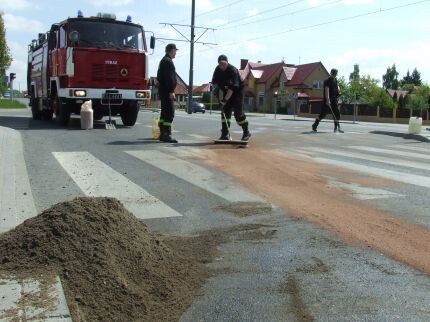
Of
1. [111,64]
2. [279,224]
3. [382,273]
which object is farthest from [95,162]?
[111,64]

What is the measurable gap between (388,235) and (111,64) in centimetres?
1140

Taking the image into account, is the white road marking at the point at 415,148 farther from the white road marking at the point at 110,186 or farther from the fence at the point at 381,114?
the fence at the point at 381,114

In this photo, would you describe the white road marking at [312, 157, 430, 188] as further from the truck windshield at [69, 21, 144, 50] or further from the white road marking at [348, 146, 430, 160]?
the truck windshield at [69, 21, 144, 50]

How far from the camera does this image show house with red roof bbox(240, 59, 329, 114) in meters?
84.3

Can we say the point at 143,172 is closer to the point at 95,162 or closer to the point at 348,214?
the point at 95,162

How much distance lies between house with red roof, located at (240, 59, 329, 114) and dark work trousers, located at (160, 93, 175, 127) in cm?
6764

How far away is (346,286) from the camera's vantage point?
4000 millimetres

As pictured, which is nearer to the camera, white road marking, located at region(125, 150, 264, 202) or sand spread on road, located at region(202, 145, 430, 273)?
sand spread on road, located at region(202, 145, 430, 273)

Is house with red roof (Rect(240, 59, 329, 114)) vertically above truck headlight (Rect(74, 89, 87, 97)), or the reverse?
house with red roof (Rect(240, 59, 329, 114))

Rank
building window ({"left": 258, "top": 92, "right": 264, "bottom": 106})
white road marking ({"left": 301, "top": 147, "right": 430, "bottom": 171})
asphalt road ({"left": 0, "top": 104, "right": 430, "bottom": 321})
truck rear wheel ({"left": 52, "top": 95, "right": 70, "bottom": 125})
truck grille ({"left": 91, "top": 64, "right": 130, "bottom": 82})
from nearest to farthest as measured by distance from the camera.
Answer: asphalt road ({"left": 0, "top": 104, "right": 430, "bottom": 321}), white road marking ({"left": 301, "top": 147, "right": 430, "bottom": 171}), truck grille ({"left": 91, "top": 64, "right": 130, "bottom": 82}), truck rear wheel ({"left": 52, "top": 95, "right": 70, "bottom": 125}), building window ({"left": 258, "top": 92, "right": 264, "bottom": 106})

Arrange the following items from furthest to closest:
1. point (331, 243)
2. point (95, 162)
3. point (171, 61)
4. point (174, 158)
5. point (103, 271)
→ point (171, 61) → point (174, 158) → point (95, 162) → point (331, 243) → point (103, 271)

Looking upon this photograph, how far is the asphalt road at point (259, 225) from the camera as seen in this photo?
368 centimetres

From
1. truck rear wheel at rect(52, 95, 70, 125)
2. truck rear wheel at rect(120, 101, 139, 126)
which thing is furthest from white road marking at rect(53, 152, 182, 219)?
truck rear wheel at rect(120, 101, 139, 126)

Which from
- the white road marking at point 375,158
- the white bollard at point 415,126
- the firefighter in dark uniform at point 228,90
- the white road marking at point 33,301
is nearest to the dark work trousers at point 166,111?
the firefighter in dark uniform at point 228,90
